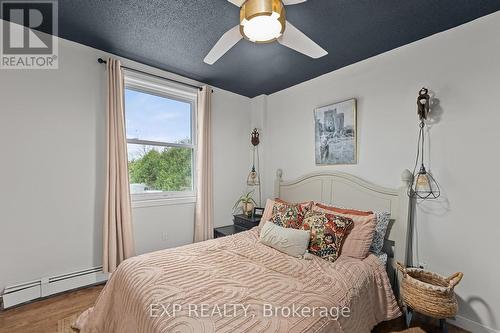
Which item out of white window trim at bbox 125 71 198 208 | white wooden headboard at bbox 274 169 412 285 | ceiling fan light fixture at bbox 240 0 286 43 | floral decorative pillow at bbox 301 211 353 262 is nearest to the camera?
ceiling fan light fixture at bbox 240 0 286 43

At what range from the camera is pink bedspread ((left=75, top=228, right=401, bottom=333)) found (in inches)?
45.1

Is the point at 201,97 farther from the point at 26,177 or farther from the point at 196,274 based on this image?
the point at 196,274

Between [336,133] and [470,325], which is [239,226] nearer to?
[336,133]

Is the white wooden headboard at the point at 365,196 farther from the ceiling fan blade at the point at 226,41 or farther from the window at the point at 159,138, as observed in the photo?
the ceiling fan blade at the point at 226,41

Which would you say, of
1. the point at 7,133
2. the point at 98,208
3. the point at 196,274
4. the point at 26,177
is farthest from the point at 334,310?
the point at 7,133

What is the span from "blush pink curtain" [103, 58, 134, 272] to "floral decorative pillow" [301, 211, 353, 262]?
6.21ft

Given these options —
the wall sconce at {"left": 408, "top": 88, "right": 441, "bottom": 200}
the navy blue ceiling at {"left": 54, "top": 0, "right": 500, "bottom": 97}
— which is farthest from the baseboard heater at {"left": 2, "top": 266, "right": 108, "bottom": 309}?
the wall sconce at {"left": 408, "top": 88, "right": 441, "bottom": 200}

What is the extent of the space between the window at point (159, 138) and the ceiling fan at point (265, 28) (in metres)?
1.35

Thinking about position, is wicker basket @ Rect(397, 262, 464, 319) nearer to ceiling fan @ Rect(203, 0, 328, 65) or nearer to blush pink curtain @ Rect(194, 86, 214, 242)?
ceiling fan @ Rect(203, 0, 328, 65)

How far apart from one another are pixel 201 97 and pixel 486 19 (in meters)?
2.87

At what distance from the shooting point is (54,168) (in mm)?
2232

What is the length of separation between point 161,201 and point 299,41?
2.34m

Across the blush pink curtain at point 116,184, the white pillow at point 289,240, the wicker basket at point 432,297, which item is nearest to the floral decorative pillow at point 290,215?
the white pillow at point 289,240

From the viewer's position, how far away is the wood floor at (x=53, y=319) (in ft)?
5.91
